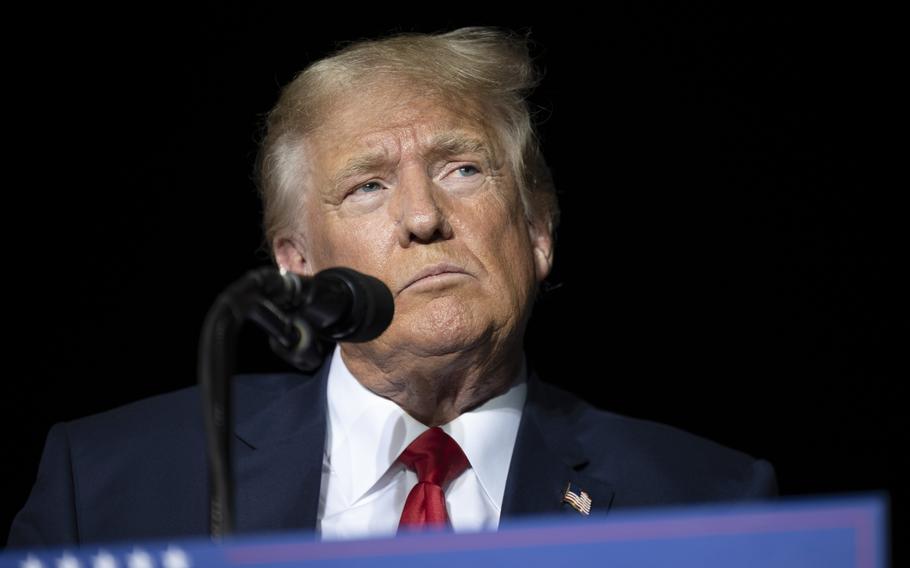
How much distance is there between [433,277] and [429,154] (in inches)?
12.0

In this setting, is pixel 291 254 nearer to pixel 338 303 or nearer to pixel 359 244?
pixel 359 244

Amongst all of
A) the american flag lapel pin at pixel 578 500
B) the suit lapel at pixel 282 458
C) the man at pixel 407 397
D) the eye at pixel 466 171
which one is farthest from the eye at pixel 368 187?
the american flag lapel pin at pixel 578 500

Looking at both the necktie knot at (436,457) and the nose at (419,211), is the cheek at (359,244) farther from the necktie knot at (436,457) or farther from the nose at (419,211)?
the necktie knot at (436,457)

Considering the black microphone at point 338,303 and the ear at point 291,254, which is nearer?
the black microphone at point 338,303

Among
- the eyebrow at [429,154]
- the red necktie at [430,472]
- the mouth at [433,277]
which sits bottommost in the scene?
the red necktie at [430,472]

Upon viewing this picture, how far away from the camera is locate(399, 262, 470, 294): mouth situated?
2203mm

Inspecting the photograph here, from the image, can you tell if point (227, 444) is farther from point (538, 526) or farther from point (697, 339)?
point (697, 339)

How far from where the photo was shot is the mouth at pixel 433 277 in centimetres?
220

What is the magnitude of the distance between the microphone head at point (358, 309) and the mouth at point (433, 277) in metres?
0.75

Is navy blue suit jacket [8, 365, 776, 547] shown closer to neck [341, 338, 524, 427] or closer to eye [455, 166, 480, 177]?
neck [341, 338, 524, 427]

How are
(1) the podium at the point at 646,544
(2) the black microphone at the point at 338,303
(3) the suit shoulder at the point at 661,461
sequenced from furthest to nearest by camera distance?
1. (3) the suit shoulder at the point at 661,461
2. (2) the black microphone at the point at 338,303
3. (1) the podium at the point at 646,544

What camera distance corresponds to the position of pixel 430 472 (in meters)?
2.29

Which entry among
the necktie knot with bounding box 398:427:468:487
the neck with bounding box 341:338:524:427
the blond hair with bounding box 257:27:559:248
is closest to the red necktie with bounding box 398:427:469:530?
the necktie knot with bounding box 398:427:468:487

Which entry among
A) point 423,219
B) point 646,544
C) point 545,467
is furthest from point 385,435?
point 646,544
